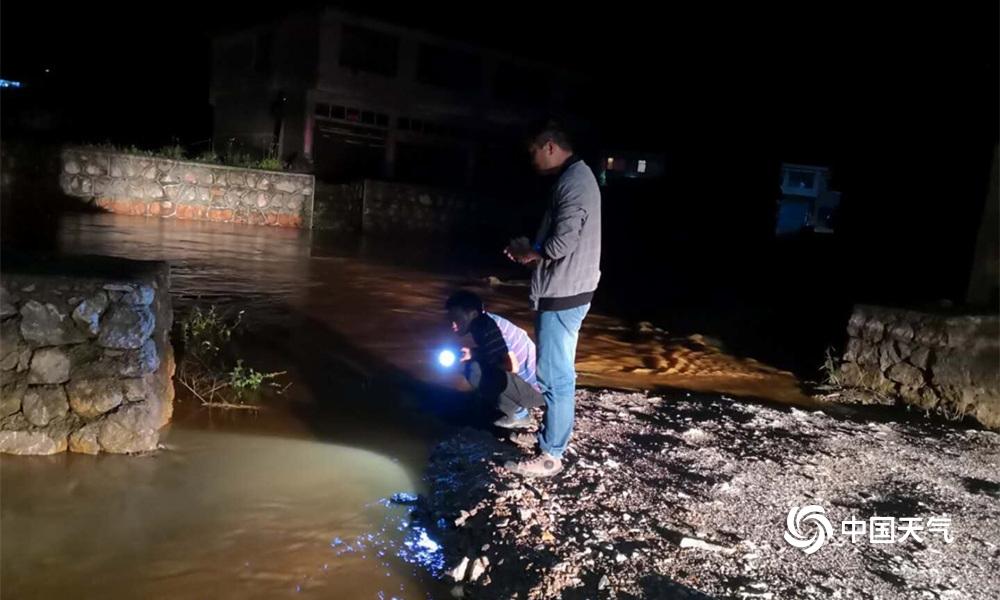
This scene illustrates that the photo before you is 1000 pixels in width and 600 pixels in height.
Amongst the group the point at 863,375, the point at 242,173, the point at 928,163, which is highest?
the point at 928,163

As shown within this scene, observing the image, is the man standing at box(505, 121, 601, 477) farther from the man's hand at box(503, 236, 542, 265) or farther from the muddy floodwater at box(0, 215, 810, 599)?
the muddy floodwater at box(0, 215, 810, 599)

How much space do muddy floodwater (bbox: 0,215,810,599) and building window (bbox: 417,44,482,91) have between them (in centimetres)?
1705

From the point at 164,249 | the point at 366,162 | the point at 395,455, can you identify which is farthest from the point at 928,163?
the point at 366,162

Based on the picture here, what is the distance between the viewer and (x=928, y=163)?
480 inches

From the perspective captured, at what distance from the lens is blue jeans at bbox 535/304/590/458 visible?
3807 mm

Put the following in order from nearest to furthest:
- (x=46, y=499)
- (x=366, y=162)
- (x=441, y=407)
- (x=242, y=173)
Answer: (x=46, y=499) < (x=441, y=407) < (x=242, y=173) < (x=366, y=162)

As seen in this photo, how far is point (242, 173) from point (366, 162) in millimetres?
6473

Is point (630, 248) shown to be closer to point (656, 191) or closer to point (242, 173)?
point (656, 191)

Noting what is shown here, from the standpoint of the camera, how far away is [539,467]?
12.8 feet

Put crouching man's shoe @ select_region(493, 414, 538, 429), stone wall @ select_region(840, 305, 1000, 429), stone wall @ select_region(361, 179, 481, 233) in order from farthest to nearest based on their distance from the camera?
stone wall @ select_region(361, 179, 481, 233) < stone wall @ select_region(840, 305, 1000, 429) < crouching man's shoe @ select_region(493, 414, 538, 429)

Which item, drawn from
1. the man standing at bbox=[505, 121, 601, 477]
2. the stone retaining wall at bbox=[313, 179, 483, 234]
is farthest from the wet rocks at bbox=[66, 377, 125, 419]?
the stone retaining wall at bbox=[313, 179, 483, 234]

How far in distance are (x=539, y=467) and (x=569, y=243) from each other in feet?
3.95

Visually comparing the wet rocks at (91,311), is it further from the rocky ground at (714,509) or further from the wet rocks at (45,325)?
the rocky ground at (714,509)

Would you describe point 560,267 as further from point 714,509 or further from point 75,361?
point 75,361
